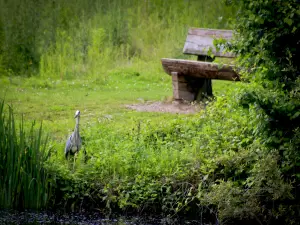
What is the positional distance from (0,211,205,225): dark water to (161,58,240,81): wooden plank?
161 inches

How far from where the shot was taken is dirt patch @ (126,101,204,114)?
9.81 m

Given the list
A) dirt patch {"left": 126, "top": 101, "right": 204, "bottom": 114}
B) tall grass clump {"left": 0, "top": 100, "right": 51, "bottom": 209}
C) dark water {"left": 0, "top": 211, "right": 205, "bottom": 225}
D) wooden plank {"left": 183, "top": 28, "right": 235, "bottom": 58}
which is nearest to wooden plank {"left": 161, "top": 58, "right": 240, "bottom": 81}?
dirt patch {"left": 126, "top": 101, "right": 204, "bottom": 114}

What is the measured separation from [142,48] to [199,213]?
398 inches

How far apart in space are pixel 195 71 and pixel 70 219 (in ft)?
A: 15.2

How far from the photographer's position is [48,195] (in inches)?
232

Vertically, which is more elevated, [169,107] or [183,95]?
[183,95]

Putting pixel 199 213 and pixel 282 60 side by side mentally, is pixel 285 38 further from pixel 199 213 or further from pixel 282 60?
pixel 199 213

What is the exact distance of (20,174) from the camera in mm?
5770

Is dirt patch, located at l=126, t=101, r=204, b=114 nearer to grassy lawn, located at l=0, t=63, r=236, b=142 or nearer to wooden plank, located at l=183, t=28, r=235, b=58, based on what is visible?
grassy lawn, located at l=0, t=63, r=236, b=142

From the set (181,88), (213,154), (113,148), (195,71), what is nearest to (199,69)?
(195,71)

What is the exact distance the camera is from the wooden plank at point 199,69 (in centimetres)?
940

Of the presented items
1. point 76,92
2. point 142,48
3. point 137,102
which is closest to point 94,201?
point 137,102

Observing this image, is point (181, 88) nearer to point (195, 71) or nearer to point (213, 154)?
point (195, 71)

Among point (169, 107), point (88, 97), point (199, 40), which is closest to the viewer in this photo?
point (169, 107)
